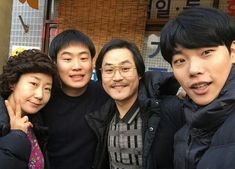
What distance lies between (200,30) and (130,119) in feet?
3.66

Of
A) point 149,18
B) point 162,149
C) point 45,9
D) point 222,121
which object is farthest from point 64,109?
point 45,9

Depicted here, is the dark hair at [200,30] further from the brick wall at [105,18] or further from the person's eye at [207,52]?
the brick wall at [105,18]

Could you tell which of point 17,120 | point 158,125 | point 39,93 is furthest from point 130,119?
point 17,120

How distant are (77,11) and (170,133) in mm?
3699

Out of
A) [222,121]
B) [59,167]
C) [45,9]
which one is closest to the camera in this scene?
[222,121]

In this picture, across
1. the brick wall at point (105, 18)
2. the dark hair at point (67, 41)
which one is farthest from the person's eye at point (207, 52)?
the brick wall at point (105, 18)

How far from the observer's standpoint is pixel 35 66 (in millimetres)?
2295

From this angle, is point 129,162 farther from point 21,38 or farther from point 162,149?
point 21,38

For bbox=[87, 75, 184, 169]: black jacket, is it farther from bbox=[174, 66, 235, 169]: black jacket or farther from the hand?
Answer: the hand

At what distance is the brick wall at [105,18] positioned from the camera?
511 centimetres

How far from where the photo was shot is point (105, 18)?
532 centimetres

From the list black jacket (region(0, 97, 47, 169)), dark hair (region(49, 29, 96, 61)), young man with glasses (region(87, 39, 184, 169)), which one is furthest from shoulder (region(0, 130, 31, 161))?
dark hair (region(49, 29, 96, 61))

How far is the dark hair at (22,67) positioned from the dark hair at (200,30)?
104cm

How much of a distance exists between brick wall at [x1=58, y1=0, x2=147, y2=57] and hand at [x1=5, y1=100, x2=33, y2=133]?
315 centimetres
